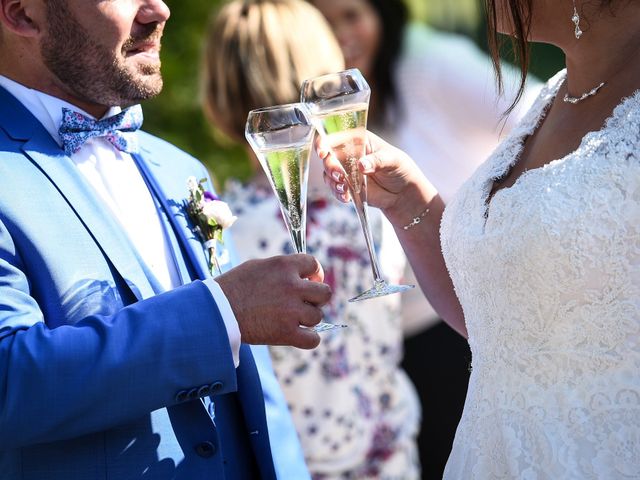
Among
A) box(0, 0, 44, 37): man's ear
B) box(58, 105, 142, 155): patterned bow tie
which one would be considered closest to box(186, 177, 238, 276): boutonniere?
box(58, 105, 142, 155): patterned bow tie

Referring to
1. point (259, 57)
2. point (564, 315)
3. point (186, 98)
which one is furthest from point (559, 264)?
point (186, 98)

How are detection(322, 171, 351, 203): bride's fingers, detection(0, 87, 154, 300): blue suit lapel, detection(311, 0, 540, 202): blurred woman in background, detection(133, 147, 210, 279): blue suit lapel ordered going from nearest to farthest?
detection(0, 87, 154, 300): blue suit lapel, detection(322, 171, 351, 203): bride's fingers, detection(133, 147, 210, 279): blue suit lapel, detection(311, 0, 540, 202): blurred woman in background

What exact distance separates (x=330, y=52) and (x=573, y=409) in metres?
2.21

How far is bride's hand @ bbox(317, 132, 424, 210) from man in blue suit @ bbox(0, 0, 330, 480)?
0.30 meters

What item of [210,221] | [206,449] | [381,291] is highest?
[210,221]

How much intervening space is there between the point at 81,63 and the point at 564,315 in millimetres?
1467

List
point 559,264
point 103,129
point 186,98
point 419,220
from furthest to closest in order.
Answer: point 186,98 → point 419,220 → point 103,129 → point 559,264

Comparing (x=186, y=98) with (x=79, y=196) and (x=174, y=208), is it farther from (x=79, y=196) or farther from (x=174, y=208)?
(x=79, y=196)

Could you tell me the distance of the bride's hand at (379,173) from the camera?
8.44ft

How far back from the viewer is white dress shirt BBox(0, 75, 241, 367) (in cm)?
269

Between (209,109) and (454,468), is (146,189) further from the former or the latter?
(209,109)

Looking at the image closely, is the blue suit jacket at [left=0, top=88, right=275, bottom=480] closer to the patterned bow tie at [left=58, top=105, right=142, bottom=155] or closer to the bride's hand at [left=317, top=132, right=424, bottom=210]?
the patterned bow tie at [left=58, top=105, right=142, bottom=155]

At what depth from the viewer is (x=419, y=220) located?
9.50 feet

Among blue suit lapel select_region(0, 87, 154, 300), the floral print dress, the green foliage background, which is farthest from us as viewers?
the green foliage background
